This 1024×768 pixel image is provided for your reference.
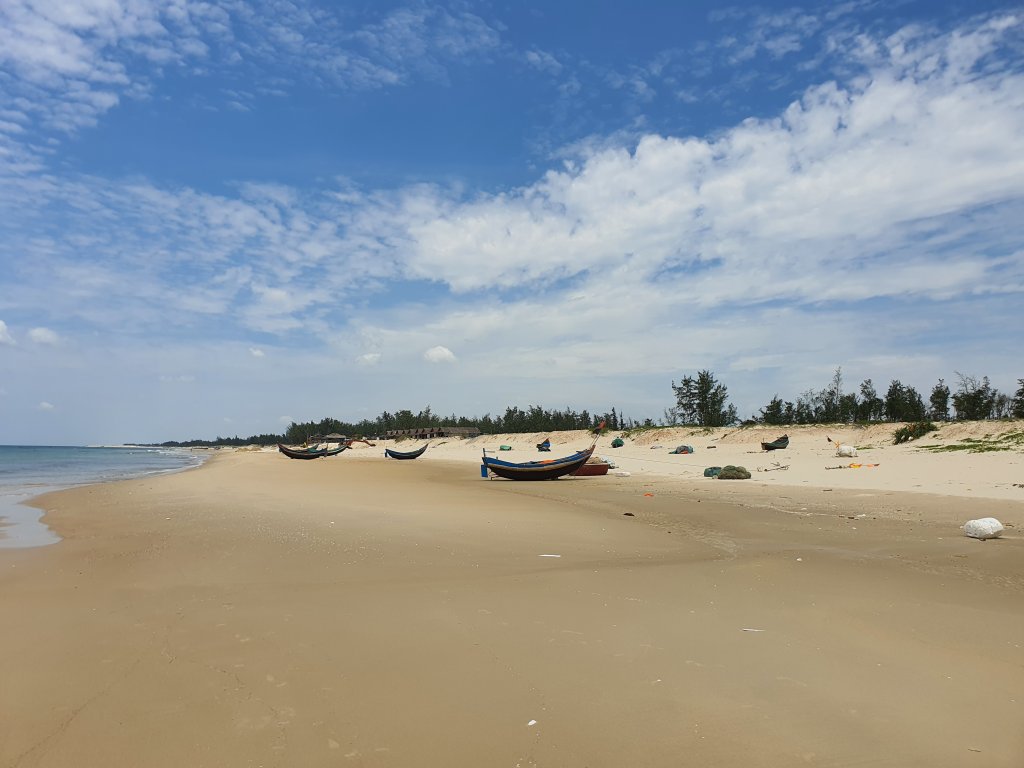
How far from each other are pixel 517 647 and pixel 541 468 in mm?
19695

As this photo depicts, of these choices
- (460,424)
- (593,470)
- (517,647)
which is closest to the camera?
(517,647)

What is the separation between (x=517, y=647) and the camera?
4613 millimetres

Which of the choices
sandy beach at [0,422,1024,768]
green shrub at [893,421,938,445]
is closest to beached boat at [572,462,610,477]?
sandy beach at [0,422,1024,768]

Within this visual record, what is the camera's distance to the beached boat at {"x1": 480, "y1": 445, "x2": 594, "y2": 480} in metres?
24.1

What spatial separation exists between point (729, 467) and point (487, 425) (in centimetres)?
7388

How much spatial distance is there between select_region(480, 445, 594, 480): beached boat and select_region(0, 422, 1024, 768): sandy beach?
13273 mm

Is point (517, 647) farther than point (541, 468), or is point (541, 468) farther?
point (541, 468)

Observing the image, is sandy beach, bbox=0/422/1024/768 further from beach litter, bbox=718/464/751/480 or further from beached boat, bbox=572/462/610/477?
beached boat, bbox=572/462/610/477

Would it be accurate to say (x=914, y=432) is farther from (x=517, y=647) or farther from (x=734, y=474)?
(x=517, y=647)

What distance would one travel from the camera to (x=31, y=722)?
3502 millimetres

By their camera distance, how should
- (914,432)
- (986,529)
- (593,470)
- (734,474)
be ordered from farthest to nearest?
1. (914,432)
2. (593,470)
3. (734,474)
4. (986,529)

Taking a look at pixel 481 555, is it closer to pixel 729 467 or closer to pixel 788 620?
pixel 788 620

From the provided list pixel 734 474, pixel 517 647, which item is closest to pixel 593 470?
pixel 734 474

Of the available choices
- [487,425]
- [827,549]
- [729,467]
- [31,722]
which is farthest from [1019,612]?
[487,425]
